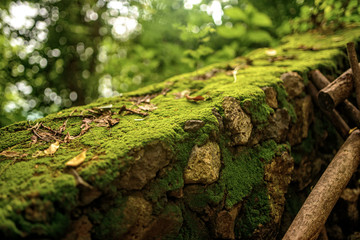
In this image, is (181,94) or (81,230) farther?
(181,94)

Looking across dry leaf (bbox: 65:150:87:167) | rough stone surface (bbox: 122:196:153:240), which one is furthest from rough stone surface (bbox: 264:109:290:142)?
dry leaf (bbox: 65:150:87:167)

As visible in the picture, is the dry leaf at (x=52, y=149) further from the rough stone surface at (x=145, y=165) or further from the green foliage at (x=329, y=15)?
the green foliage at (x=329, y=15)

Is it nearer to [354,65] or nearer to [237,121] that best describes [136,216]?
[237,121]

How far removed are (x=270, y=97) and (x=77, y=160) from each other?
7.80 ft

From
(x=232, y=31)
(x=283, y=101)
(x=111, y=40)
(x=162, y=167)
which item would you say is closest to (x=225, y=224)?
(x=162, y=167)

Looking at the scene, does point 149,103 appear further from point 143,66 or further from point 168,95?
point 143,66

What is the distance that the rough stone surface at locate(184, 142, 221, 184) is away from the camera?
190 cm

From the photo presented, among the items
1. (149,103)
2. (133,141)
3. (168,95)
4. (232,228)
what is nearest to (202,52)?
(168,95)

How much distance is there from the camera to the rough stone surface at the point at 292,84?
9.96 feet

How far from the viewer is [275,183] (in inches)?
94.8

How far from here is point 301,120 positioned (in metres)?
3.06

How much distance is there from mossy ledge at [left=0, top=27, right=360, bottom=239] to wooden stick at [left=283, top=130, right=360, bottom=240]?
0.32m

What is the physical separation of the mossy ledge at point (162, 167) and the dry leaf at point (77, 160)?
31 millimetres

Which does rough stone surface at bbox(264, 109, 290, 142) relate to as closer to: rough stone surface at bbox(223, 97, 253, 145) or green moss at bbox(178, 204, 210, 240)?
rough stone surface at bbox(223, 97, 253, 145)
